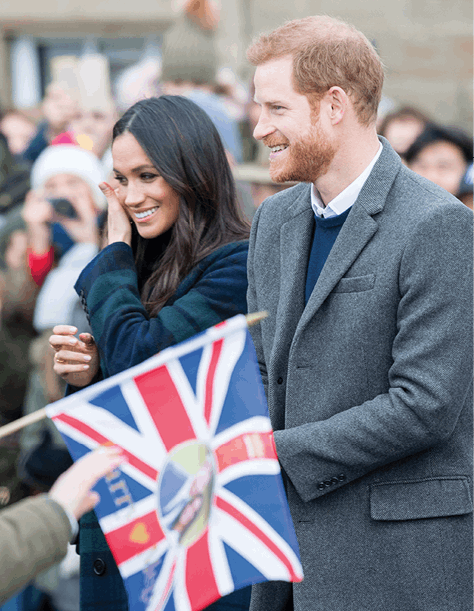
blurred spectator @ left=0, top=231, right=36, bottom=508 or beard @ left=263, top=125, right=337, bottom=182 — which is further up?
beard @ left=263, top=125, right=337, bottom=182

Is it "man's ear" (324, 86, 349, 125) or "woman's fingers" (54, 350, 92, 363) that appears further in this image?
"woman's fingers" (54, 350, 92, 363)

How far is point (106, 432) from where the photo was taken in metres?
2.00

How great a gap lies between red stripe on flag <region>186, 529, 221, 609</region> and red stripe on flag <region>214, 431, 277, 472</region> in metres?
0.17

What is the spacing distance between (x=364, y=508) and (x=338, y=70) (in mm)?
1114

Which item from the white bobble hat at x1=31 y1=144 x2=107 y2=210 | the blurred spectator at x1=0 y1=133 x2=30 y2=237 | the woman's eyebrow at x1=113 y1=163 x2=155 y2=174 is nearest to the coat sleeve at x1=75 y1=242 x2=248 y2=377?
the woman's eyebrow at x1=113 y1=163 x2=155 y2=174

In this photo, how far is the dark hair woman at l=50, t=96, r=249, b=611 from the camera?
260cm

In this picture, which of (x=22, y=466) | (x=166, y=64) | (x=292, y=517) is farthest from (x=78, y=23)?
(x=292, y=517)

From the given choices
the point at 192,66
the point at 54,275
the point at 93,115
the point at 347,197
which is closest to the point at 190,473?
the point at 347,197

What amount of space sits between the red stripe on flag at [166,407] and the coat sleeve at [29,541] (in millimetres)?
418

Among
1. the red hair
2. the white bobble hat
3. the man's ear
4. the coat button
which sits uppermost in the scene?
the red hair

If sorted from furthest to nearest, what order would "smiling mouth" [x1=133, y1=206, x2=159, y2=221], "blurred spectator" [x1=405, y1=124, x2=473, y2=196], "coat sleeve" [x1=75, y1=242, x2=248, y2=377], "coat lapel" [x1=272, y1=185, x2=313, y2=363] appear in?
"blurred spectator" [x1=405, y1=124, x2=473, y2=196]
"smiling mouth" [x1=133, y1=206, x2=159, y2=221]
"coat sleeve" [x1=75, y1=242, x2=248, y2=377]
"coat lapel" [x1=272, y1=185, x2=313, y2=363]

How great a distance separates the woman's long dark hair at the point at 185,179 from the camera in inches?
107

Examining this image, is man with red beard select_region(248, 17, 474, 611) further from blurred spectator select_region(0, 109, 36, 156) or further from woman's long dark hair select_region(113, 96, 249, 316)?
blurred spectator select_region(0, 109, 36, 156)

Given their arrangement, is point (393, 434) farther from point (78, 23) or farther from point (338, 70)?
point (78, 23)
